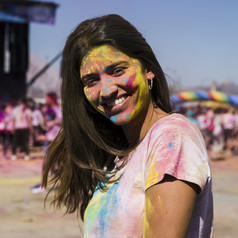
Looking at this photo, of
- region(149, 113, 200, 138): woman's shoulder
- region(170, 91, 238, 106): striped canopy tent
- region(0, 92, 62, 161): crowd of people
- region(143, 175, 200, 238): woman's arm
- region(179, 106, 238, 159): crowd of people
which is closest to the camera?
region(143, 175, 200, 238): woman's arm

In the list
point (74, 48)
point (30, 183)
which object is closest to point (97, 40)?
point (74, 48)

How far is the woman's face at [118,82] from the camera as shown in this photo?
1.62 metres

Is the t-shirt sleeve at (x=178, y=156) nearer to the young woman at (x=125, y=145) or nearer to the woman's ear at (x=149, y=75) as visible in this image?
the young woman at (x=125, y=145)

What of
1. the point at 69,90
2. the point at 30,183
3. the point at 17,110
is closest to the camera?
the point at 69,90

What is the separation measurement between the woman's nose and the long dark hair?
0.37 ft

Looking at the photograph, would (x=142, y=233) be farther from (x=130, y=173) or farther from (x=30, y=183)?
(x=30, y=183)

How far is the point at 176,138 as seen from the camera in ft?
4.43

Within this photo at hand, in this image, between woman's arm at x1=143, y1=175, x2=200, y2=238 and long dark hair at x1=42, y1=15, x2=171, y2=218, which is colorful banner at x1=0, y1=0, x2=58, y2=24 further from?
woman's arm at x1=143, y1=175, x2=200, y2=238

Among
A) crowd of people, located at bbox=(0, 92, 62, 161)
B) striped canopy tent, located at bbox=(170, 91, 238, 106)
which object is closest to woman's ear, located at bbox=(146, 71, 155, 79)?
crowd of people, located at bbox=(0, 92, 62, 161)

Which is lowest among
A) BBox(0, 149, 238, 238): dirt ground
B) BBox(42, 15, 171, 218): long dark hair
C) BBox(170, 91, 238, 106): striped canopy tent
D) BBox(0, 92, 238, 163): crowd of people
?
BBox(170, 91, 238, 106): striped canopy tent

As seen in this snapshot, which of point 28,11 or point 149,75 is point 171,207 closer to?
point 149,75

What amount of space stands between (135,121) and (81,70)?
0.27 m

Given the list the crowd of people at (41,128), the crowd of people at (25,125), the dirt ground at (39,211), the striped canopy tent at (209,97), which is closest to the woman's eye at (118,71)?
the dirt ground at (39,211)

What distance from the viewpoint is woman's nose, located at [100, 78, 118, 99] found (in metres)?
1.62
